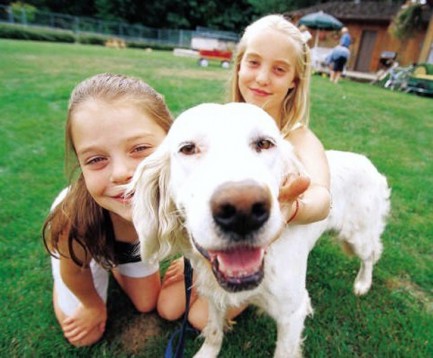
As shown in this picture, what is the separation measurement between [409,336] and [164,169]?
2.17 metres

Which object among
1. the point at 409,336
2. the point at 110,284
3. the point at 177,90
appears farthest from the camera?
the point at 177,90

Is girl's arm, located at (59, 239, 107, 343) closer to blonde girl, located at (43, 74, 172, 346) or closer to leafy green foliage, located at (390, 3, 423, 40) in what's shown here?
blonde girl, located at (43, 74, 172, 346)

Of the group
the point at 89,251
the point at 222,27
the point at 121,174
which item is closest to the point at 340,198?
the point at 121,174

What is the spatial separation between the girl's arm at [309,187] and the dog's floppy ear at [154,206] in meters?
0.55

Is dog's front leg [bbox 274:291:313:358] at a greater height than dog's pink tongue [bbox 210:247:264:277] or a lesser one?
lesser

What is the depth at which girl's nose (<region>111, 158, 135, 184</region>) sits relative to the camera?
1.82 m

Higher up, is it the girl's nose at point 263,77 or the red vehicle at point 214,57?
the girl's nose at point 263,77

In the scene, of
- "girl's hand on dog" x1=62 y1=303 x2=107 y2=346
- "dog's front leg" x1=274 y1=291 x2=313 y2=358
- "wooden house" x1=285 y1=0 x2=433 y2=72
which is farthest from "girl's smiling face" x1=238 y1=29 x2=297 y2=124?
"wooden house" x1=285 y1=0 x2=433 y2=72

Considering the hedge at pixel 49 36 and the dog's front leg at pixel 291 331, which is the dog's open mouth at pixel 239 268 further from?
the hedge at pixel 49 36

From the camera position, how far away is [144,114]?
195cm

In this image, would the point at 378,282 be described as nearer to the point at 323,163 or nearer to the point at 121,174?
the point at 323,163

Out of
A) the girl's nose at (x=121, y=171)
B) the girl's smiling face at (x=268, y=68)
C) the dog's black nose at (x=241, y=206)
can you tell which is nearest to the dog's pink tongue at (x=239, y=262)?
the dog's black nose at (x=241, y=206)

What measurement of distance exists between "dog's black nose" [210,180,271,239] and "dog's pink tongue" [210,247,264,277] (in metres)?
0.18

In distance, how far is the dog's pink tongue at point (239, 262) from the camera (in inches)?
53.6
